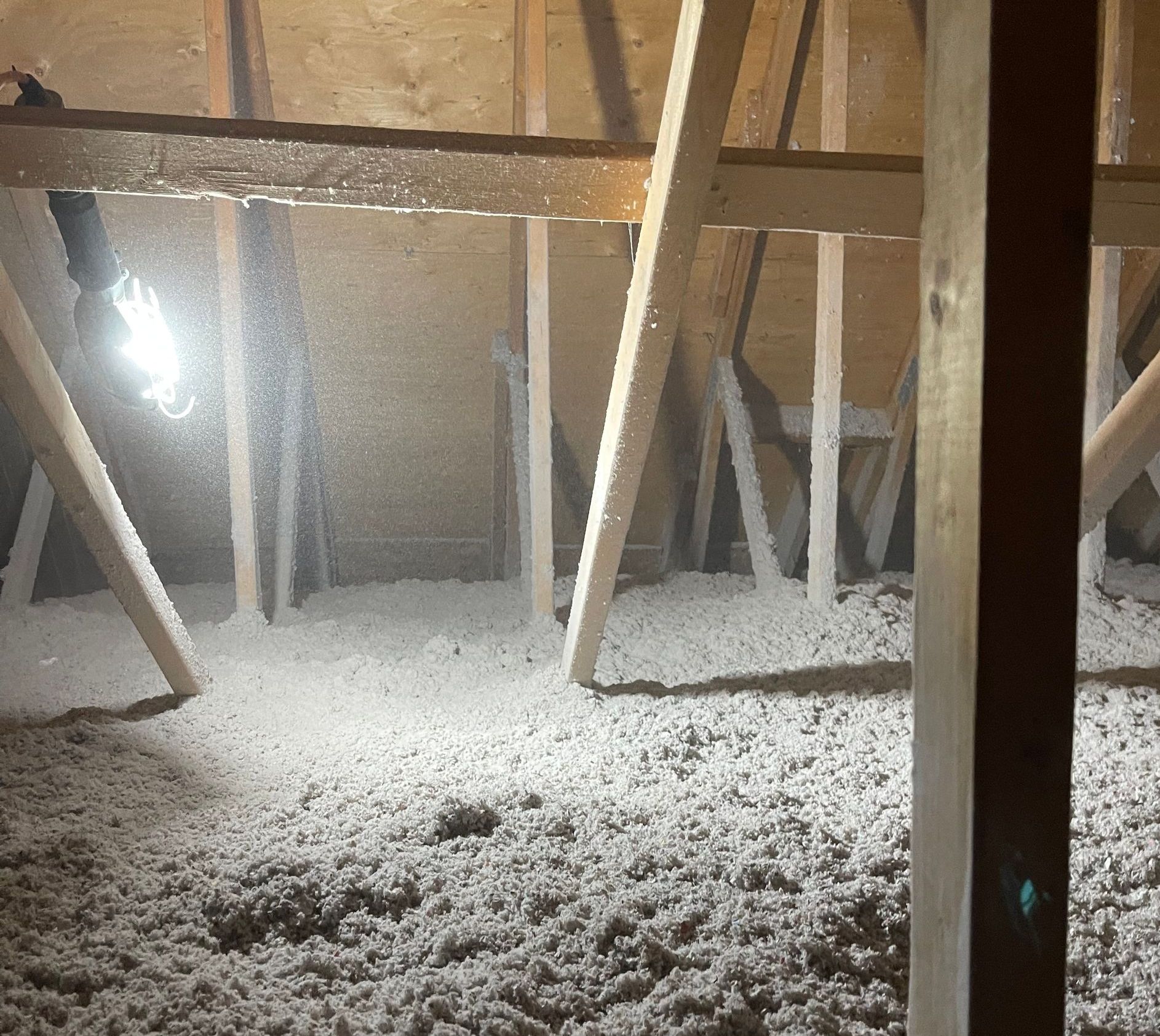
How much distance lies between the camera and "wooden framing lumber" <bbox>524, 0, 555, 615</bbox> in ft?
7.39

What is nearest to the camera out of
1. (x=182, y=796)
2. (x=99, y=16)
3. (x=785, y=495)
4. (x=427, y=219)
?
(x=182, y=796)

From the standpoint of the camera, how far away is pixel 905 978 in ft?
3.69

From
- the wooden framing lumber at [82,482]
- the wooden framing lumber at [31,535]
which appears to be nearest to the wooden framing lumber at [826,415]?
the wooden framing lumber at [82,482]

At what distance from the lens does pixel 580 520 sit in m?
3.61

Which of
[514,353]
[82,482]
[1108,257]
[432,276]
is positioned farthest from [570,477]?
[82,482]

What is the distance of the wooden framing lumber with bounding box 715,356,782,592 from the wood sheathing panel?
0.59ft

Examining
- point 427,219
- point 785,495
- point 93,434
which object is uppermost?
point 427,219

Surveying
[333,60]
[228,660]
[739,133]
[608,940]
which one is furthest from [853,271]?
[608,940]

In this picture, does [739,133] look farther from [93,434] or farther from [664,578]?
[93,434]

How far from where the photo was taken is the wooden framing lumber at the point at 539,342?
2.25 metres

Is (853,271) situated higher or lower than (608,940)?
higher

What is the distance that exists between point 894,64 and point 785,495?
1.60 metres

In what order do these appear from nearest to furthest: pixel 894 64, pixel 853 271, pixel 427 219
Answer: pixel 894 64, pixel 427 219, pixel 853 271

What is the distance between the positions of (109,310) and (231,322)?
0.59 metres
